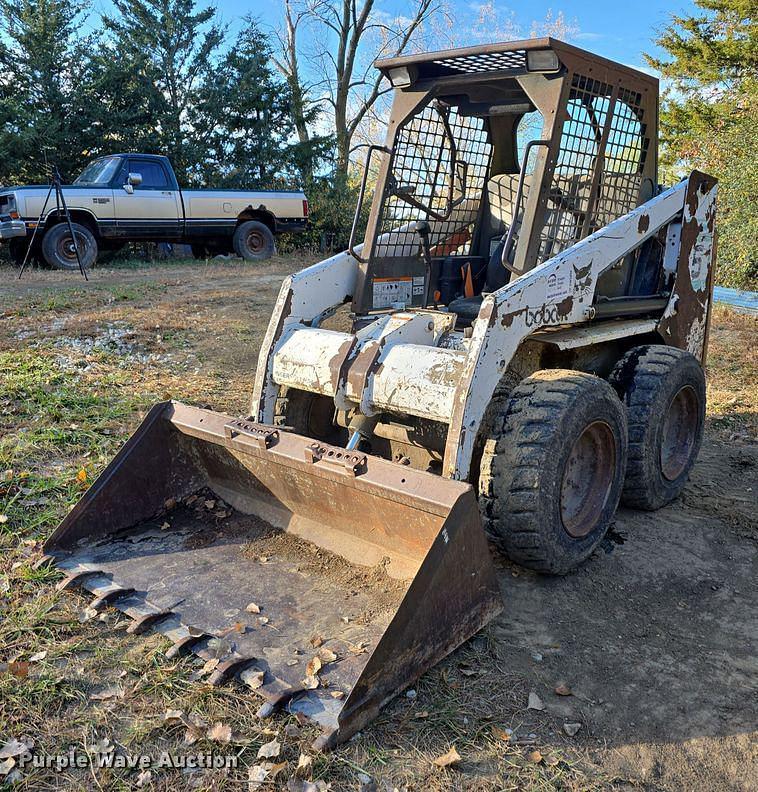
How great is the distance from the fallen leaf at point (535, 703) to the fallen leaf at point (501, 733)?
165 millimetres

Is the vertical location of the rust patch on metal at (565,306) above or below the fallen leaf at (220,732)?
above

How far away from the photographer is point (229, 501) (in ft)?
13.2

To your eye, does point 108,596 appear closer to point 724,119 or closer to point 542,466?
point 542,466

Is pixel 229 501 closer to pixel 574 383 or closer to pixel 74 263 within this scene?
pixel 574 383

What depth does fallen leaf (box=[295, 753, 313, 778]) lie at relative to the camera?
2.40 meters

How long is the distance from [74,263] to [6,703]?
11.9m

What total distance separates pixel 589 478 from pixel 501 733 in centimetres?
166

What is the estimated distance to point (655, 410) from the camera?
4.37m

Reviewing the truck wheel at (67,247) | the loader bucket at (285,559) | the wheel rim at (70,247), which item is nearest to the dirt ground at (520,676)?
the loader bucket at (285,559)

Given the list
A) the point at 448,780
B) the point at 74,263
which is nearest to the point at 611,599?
the point at 448,780

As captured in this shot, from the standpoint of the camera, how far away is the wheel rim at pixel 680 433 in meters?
4.83

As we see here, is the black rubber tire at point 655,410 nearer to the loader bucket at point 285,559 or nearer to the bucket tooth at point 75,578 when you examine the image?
the loader bucket at point 285,559

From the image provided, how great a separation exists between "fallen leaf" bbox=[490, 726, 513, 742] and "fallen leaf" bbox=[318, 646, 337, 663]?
0.64 m

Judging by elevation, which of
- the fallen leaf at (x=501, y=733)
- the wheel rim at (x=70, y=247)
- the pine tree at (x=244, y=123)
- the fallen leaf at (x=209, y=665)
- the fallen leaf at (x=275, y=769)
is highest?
the pine tree at (x=244, y=123)
